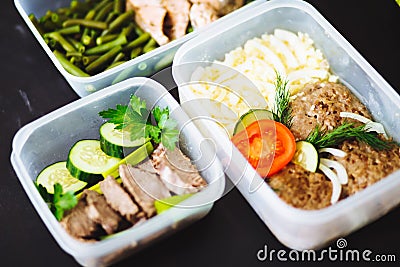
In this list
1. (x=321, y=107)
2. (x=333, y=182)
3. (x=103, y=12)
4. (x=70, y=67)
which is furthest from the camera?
(x=103, y=12)

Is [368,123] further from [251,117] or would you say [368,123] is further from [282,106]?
[251,117]

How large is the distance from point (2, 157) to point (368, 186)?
154 cm

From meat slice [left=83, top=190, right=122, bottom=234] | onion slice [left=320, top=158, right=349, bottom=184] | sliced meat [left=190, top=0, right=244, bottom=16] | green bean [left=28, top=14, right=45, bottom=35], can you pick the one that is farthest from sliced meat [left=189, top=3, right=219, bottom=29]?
meat slice [left=83, top=190, right=122, bottom=234]

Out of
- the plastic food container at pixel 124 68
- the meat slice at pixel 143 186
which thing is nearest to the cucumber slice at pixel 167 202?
the meat slice at pixel 143 186

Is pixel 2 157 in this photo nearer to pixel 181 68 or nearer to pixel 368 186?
pixel 181 68

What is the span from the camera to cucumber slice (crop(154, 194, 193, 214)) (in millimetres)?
2350

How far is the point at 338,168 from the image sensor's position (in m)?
2.48

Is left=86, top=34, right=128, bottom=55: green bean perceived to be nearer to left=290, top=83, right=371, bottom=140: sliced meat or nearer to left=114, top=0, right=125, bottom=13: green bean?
left=114, top=0, right=125, bottom=13: green bean

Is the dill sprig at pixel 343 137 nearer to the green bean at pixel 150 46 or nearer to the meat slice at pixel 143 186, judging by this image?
the meat slice at pixel 143 186

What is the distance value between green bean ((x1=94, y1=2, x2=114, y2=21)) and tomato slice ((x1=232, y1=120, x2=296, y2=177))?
104 centimetres

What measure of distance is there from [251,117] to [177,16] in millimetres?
790

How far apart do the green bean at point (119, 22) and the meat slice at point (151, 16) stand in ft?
0.13

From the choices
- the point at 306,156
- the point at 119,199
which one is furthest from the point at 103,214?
the point at 306,156

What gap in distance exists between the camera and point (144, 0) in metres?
3.15
